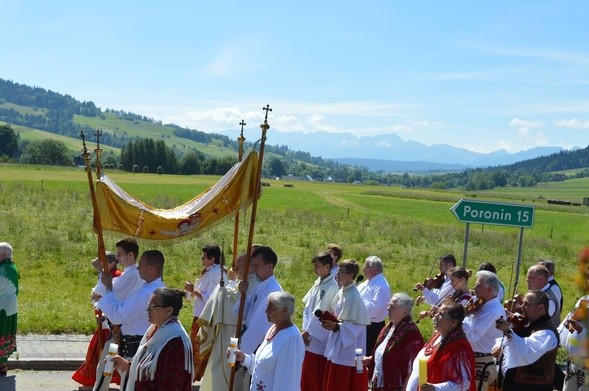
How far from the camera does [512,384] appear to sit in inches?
294

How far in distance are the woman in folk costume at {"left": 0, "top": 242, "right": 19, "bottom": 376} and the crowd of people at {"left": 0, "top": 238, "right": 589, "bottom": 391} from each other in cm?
1

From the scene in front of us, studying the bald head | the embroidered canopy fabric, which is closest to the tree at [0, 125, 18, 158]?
the embroidered canopy fabric

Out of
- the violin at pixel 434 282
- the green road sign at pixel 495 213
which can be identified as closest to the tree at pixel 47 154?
the green road sign at pixel 495 213

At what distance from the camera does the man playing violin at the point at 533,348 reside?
696 centimetres

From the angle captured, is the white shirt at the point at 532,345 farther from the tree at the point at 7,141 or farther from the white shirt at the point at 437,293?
the tree at the point at 7,141

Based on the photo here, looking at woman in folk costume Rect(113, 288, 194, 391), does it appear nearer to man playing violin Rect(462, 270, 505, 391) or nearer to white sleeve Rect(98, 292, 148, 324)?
white sleeve Rect(98, 292, 148, 324)

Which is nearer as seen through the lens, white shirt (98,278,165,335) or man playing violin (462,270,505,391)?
white shirt (98,278,165,335)

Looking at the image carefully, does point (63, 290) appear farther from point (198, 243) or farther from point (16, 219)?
point (16, 219)

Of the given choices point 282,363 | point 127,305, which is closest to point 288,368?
point 282,363

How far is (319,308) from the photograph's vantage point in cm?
928

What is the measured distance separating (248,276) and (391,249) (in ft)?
76.1

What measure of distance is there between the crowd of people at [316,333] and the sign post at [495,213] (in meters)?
0.72

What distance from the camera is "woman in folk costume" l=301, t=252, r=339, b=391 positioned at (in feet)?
30.2

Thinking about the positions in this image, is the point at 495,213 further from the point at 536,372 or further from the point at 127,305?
the point at 127,305
